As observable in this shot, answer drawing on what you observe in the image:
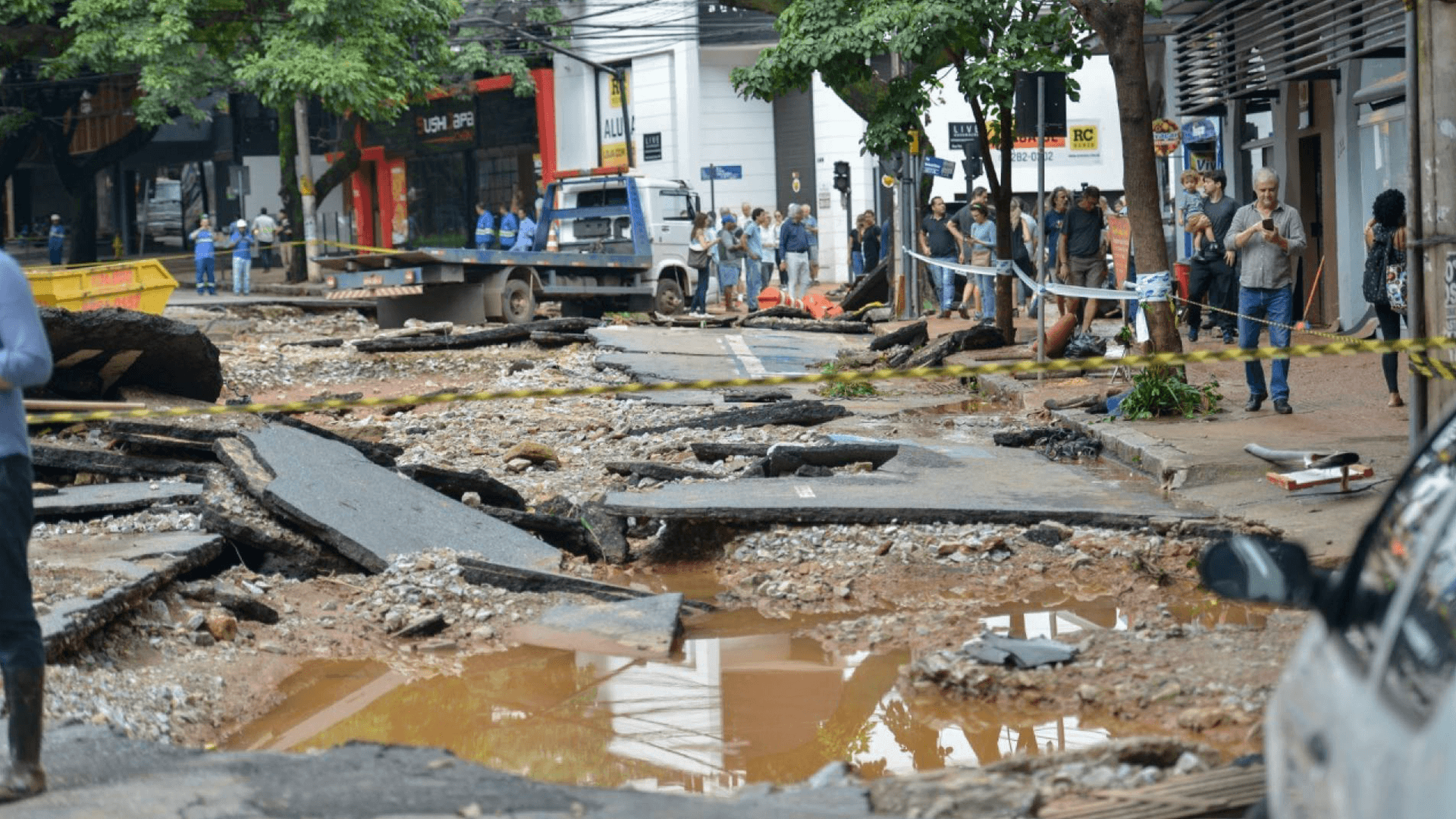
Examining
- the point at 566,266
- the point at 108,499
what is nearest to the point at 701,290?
the point at 566,266

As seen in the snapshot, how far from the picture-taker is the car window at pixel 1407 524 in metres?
2.85

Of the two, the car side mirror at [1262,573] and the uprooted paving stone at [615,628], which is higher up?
the car side mirror at [1262,573]

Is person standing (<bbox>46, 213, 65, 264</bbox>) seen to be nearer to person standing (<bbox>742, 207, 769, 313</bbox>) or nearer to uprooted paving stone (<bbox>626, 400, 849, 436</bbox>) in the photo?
person standing (<bbox>742, 207, 769, 313</bbox>)

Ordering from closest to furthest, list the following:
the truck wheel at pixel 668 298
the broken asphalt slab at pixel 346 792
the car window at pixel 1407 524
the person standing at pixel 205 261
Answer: the car window at pixel 1407 524, the broken asphalt slab at pixel 346 792, the truck wheel at pixel 668 298, the person standing at pixel 205 261

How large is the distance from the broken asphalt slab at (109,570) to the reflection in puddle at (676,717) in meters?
0.78

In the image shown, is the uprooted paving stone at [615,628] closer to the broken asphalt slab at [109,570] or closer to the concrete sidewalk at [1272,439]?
the broken asphalt slab at [109,570]

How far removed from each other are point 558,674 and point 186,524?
108 inches

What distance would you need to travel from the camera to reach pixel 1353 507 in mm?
8781

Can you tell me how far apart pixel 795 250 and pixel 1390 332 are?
19401 mm

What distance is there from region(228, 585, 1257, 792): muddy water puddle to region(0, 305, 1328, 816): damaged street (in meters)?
0.02

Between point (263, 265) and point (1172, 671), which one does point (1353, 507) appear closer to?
point (1172, 671)

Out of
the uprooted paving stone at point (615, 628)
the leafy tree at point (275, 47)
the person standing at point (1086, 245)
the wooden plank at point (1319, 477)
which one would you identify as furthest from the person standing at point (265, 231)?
the uprooted paving stone at point (615, 628)

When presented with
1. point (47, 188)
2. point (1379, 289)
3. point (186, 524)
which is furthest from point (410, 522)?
point (47, 188)

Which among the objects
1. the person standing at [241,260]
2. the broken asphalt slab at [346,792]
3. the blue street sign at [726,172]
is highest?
the blue street sign at [726,172]
